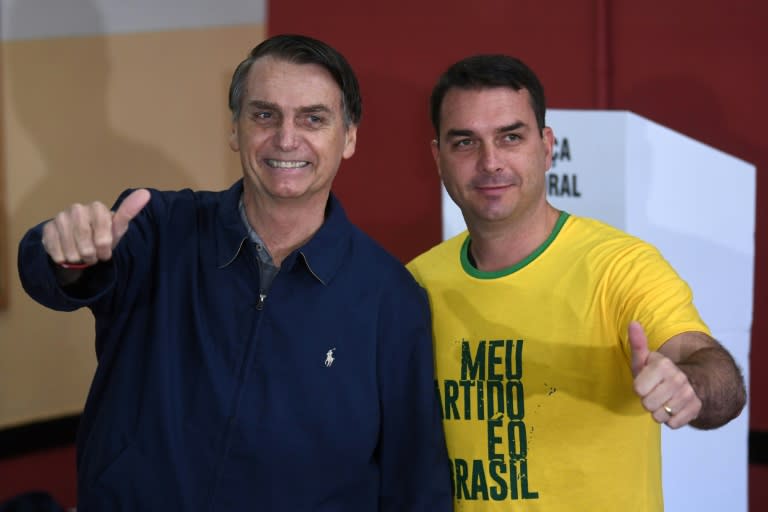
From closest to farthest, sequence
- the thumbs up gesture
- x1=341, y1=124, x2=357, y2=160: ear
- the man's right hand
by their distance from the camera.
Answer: the thumbs up gesture → the man's right hand → x1=341, y1=124, x2=357, y2=160: ear

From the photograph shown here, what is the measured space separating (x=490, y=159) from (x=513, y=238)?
0.16 metres

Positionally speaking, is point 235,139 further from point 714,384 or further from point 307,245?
point 714,384

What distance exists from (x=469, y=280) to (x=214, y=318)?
0.51 metres

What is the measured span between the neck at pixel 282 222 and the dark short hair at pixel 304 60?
0.57 feet

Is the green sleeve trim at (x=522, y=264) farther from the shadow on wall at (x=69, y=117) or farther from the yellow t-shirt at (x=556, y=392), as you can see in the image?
the shadow on wall at (x=69, y=117)

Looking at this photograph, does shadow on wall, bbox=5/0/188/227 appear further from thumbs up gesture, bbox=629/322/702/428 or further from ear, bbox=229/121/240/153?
thumbs up gesture, bbox=629/322/702/428

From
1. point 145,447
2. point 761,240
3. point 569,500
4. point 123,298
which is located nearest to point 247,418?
point 145,447

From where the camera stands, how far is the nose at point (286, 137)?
5.26 feet

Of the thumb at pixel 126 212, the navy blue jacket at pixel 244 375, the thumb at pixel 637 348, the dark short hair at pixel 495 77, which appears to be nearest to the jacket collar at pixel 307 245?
the navy blue jacket at pixel 244 375

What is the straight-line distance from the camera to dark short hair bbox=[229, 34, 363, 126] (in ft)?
5.37

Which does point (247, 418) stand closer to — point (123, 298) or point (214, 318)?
point (214, 318)

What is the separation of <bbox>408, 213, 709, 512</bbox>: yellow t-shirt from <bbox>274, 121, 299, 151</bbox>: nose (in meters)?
0.47

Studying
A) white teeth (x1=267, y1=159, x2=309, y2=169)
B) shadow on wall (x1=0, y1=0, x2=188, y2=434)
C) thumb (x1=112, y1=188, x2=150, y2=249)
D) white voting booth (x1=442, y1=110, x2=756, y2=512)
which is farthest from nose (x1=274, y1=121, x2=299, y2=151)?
shadow on wall (x1=0, y1=0, x2=188, y2=434)

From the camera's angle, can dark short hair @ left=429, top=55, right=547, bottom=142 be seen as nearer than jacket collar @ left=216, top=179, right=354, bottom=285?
No
